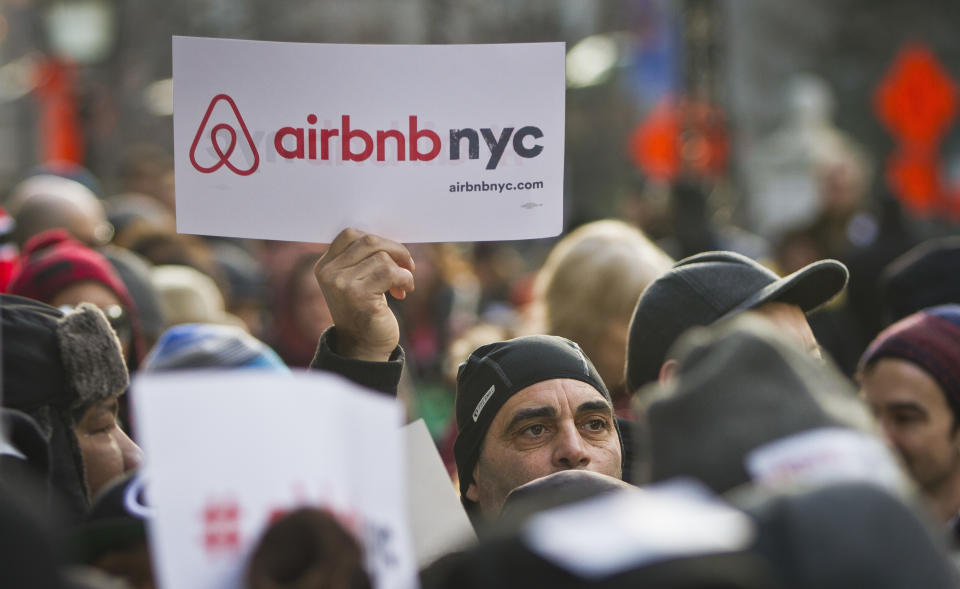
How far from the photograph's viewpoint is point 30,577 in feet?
4.96

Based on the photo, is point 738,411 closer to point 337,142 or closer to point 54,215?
point 337,142

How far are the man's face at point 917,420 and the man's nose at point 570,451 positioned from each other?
109 centimetres

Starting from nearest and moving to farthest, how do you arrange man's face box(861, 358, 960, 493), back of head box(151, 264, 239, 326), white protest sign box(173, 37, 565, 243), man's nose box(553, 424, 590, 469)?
white protest sign box(173, 37, 565, 243) < man's nose box(553, 424, 590, 469) < man's face box(861, 358, 960, 493) < back of head box(151, 264, 239, 326)

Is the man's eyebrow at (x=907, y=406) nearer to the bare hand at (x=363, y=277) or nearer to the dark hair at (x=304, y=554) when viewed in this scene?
the bare hand at (x=363, y=277)

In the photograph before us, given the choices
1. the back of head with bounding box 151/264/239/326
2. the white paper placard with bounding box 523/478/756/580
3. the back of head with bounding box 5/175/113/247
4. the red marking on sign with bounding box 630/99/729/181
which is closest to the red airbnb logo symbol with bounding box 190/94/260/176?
the white paper placard with bounding box 523/478/756/580

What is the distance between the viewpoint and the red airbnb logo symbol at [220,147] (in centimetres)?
317

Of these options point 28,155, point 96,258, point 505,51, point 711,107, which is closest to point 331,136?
point 505,51

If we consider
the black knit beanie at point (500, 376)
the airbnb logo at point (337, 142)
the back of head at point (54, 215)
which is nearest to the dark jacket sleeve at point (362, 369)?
the airbnb logo at point (337, 142)

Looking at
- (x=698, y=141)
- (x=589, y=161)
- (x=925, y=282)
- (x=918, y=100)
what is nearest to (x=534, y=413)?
(x=925, y=282)

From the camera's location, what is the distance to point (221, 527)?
1.80 meters

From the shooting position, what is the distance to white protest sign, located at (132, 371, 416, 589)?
70.7 inches

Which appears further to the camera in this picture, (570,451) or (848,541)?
(570,451)

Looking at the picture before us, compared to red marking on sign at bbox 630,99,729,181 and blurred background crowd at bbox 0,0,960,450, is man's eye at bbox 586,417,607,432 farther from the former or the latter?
red marking on sign at bbox 630,99,729,181

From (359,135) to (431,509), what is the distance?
83 centimetres
